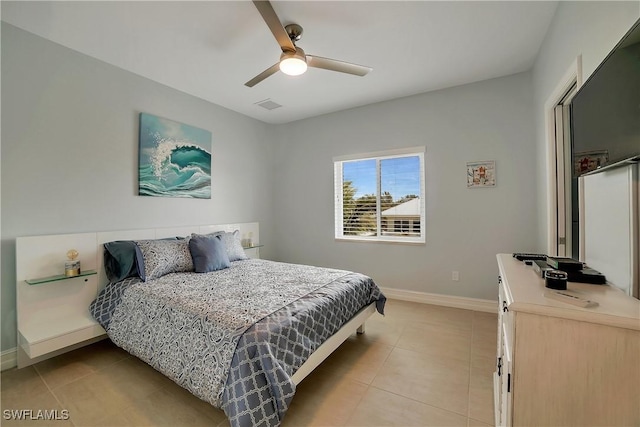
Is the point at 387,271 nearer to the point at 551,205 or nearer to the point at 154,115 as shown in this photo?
the point at 551,205

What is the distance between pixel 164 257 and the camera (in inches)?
102

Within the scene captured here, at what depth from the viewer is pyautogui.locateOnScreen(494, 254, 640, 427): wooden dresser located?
75 centimetres

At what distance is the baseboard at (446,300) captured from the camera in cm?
318

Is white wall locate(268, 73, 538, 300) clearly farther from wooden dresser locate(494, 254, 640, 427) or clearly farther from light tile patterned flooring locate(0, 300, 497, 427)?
wooden dresser locate(494, 254, 640, 427)

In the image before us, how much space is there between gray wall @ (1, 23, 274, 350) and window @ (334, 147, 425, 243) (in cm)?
214

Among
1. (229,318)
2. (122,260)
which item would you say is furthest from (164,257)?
→ (229,318)

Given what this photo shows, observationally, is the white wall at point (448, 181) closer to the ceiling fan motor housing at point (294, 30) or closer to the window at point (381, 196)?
the window at point (381, 196)

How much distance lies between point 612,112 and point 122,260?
3418mm

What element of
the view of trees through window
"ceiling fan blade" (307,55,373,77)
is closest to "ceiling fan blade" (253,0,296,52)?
"ceiling fan blade" (307,55,373,77)

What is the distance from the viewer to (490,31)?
2.27 metres

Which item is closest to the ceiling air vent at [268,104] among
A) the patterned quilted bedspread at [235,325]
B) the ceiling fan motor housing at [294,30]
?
the ceiling fan motor housing at [294,30]

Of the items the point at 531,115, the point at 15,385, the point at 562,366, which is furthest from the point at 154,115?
the point at 531,115

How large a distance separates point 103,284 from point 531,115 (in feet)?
15.5

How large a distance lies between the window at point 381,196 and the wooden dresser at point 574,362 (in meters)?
2.80
